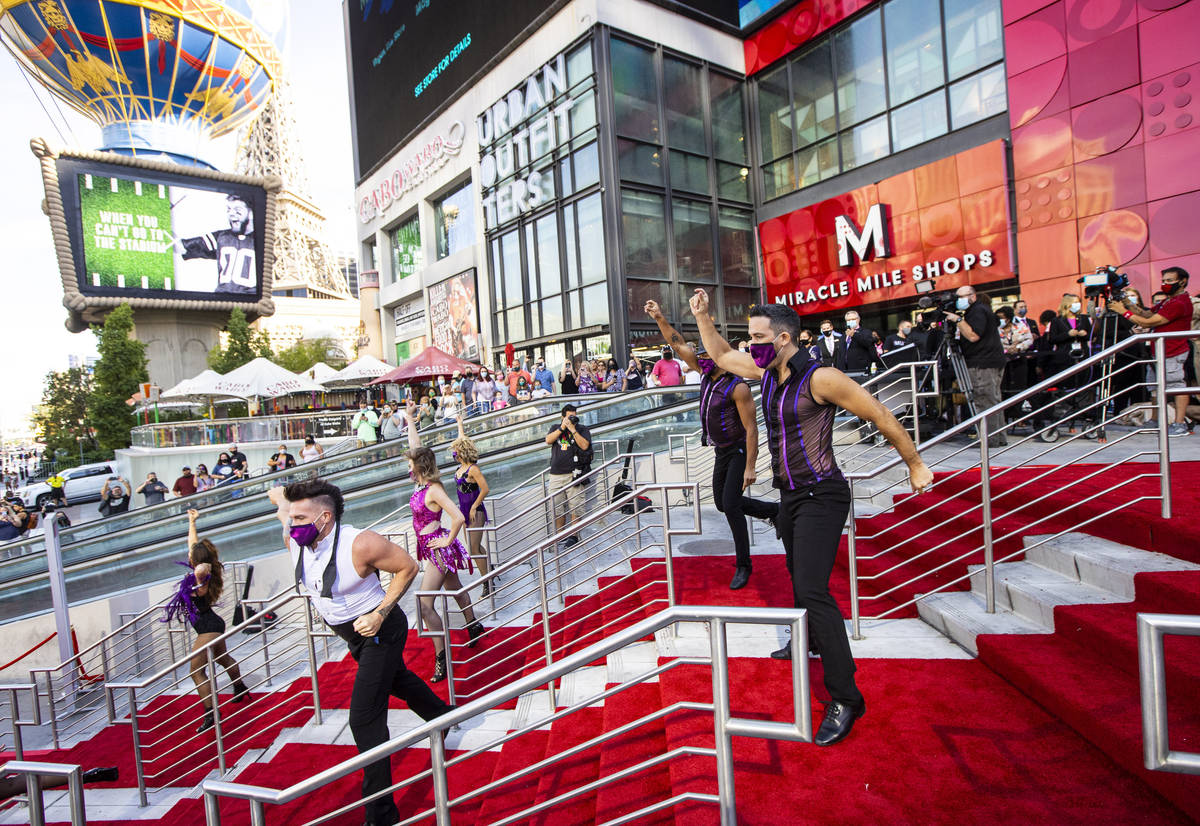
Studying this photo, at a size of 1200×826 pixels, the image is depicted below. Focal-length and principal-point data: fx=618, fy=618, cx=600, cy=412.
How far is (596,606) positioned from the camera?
555 cm

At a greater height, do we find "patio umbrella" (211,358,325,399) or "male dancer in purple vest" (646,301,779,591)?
"patio umbrella" (211,358,325,399)

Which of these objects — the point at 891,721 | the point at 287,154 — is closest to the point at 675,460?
the point at 891,721

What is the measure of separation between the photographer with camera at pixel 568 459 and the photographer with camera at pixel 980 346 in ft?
14.9

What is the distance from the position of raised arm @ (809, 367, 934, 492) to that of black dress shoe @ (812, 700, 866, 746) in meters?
1.06

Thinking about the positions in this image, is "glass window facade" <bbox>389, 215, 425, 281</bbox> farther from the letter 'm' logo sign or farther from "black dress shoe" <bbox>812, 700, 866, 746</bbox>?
"black dress shoe" <bbox>812, 700, 866, 746</bbox>

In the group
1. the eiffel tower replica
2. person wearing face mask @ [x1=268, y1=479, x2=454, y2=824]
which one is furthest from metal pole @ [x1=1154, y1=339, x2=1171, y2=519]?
the eiffel tower replica

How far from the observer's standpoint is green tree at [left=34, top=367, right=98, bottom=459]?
4184 cm

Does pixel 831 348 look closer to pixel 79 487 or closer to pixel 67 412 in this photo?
pixel 79 487

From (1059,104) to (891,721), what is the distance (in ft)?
56.3

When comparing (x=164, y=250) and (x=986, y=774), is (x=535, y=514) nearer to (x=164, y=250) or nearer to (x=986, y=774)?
(x=986, y=774)

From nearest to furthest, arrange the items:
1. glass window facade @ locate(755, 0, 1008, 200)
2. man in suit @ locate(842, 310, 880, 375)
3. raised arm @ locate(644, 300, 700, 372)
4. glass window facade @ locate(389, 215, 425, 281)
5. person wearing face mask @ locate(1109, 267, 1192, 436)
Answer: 1. raised arm @ locate(644, 300, 700, 372)
2. person wearing face mask @ locate(1109, 267, 1192, 436)
3. man in suit @ locate(842, 310, 880, 375)
4. glass window facade @ locate(755, 0, 1008, 200)
5. glass window facade @ locate(389, 215, 425, 281)

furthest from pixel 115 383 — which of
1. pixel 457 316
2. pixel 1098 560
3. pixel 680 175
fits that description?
pixel 1098 560

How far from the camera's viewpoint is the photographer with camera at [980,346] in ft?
23.0

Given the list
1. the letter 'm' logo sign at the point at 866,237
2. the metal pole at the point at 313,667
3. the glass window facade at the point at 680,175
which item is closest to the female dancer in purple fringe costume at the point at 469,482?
the metal pole at the point at 313,667
